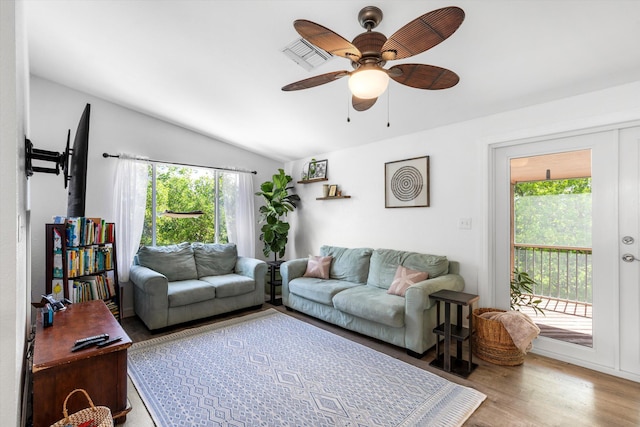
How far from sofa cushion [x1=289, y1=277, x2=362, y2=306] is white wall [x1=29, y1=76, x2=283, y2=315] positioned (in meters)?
2.13

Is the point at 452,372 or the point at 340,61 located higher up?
the point at 340,61

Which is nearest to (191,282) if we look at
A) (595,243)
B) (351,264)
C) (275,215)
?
(275,215)

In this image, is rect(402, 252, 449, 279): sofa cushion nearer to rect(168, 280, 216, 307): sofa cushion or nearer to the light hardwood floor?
the light hardwood floor

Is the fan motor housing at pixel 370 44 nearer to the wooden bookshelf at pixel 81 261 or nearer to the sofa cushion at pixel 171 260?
the wooden bookshelf at pixel 81 261

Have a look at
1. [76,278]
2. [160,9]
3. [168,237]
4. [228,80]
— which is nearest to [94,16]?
[160,9]

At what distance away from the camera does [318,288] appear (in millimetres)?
3471

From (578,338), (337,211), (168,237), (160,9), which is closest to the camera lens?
(160,9)

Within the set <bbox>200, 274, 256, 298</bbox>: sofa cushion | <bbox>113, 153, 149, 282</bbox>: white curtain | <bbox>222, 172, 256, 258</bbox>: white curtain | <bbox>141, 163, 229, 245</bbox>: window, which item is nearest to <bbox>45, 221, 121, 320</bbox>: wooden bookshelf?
<bbox>113, 153, 149, 282</bbox>: white curtain

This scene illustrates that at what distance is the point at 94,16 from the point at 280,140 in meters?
2.43

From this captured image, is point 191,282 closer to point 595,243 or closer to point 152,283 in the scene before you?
point 152,283

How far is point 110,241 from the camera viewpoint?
315 centimetres

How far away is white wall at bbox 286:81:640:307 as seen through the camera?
251 centimetres

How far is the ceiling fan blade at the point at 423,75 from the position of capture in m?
1.66

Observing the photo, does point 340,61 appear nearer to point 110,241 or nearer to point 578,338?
point 110,241
